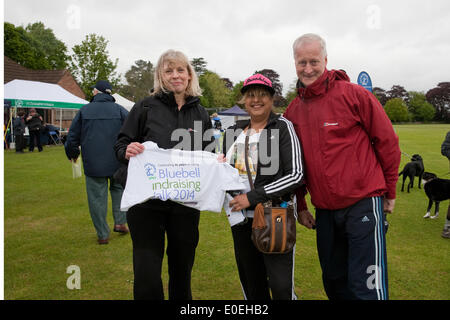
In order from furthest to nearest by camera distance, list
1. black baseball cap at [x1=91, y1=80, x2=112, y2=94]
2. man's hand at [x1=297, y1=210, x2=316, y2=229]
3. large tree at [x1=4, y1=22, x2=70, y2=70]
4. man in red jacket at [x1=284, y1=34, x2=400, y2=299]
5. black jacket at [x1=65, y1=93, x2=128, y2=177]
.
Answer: large tree at [x1=4, y1=22, x2=70, y2=70], black baseball cap at [x1=91, y1=80, x2=112, y2=94], black jacket at [x1=65, y1=93, x2=128, y2=177], man's hand at [x1=297, y1=210, x2=316, y2=229], man in red jacket at [x1=284, y1=34, x2=400, y2=299]

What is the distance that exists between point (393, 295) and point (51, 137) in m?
24.3

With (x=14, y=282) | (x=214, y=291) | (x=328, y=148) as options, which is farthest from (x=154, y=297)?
(x=14, y=282)

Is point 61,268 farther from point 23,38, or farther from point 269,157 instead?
point 23,38

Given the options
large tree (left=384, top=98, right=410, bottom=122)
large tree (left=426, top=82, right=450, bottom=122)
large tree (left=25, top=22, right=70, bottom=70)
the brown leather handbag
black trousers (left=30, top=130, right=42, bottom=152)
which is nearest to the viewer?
the brown leather handbag

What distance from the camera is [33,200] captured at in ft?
27.4

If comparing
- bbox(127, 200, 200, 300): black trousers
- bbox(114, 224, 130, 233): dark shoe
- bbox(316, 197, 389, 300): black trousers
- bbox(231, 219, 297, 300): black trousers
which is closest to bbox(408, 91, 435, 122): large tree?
bbox(114, 224, 130, 233): dark shoe

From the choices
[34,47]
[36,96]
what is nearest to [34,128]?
[36,96]

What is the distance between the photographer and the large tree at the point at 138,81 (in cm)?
8788

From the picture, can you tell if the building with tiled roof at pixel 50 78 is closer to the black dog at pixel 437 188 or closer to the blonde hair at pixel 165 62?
the black dog at pixel 437 188

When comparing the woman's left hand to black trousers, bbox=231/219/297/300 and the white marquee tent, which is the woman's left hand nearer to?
black trousers, bbox=231/219/297/300

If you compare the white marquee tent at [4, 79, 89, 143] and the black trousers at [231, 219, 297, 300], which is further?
the white marquee tent at [4, 79, 89, 143]

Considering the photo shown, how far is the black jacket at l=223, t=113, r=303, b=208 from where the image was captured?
2.54 m

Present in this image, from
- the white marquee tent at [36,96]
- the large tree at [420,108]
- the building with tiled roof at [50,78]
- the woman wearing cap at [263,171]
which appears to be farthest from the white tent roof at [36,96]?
the large tree at [420,108]

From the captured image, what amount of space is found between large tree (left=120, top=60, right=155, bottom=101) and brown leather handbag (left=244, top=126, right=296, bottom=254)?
87.2 m
